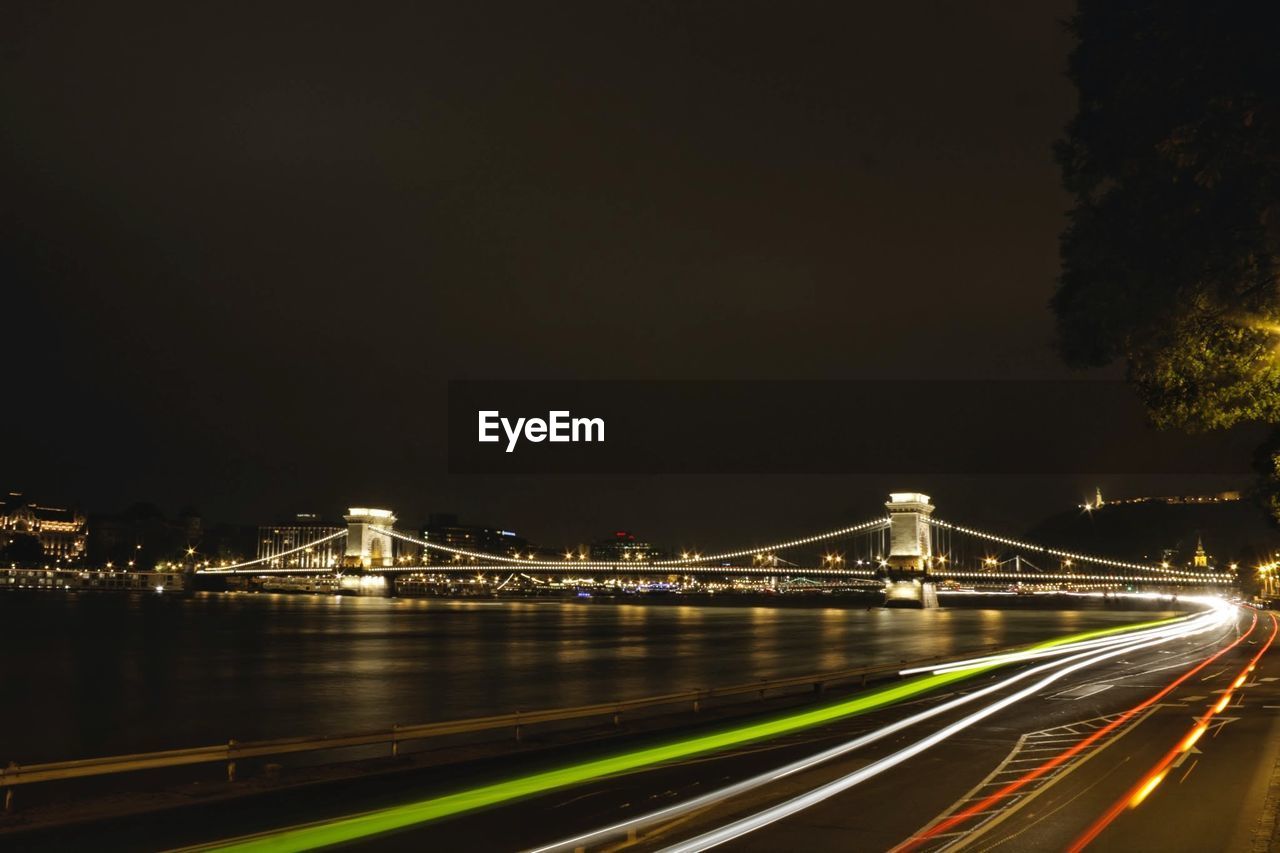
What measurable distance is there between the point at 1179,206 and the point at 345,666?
46.9 meters

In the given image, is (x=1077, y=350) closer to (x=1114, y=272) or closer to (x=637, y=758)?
(x=1114, y=272)

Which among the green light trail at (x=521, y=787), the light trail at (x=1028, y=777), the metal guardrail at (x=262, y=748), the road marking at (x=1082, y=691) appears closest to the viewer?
the light trail at (x=1028, y=777)

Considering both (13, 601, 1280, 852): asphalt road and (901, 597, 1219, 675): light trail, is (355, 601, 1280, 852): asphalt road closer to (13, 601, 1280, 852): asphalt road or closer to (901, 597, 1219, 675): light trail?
(13, 601, 1280, 852): asphalt road

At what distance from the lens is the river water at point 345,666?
107 ft

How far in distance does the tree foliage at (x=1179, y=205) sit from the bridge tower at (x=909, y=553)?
125 meters

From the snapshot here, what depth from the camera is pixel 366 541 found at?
603ft

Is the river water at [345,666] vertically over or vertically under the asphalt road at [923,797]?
under

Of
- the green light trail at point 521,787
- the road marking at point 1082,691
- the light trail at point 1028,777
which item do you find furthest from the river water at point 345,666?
the light trail at point 1028,777

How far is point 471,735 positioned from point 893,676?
12.8 metres

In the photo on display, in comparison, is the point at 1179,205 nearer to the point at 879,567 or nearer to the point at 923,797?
the point at 923,797

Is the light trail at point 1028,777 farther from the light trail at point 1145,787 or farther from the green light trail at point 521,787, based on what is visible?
the green light trail at point 521,787

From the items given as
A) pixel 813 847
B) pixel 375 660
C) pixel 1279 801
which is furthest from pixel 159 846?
pixel 375 660

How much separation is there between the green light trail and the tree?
797 cm

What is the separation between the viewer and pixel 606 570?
12862 cm
